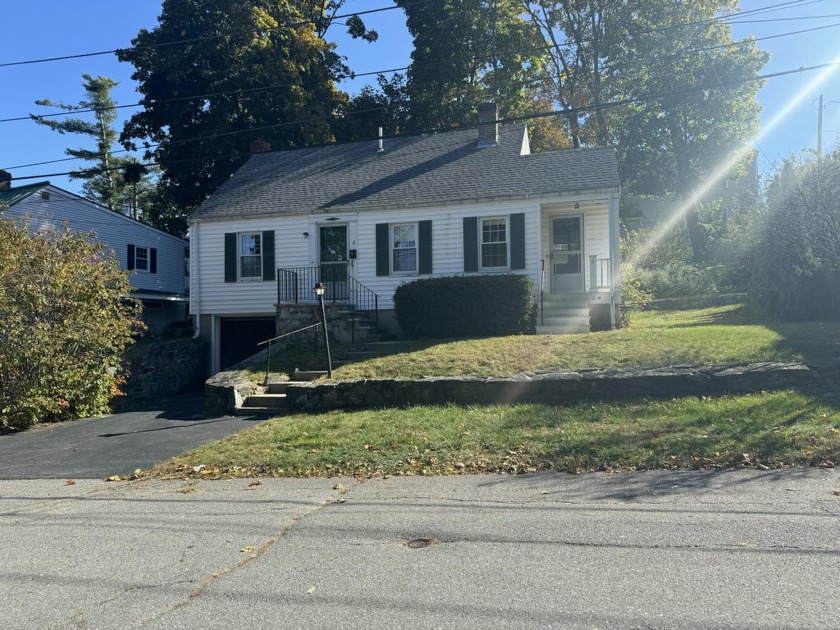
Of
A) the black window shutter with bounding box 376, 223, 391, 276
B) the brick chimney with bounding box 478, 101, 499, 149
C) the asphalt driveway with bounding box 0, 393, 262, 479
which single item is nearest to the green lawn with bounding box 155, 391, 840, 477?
the asphalt driveway with bounding box 0, 393, 262, 479

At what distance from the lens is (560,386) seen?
30.2 feet

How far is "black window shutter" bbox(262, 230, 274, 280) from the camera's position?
17781 mm

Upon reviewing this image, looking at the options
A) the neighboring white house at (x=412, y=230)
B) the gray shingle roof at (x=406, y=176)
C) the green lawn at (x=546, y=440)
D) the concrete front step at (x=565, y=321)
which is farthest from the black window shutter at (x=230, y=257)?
the green lawn at (x=546, y=440)

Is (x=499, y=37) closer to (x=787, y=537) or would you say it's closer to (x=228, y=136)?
(x=228, y=136)

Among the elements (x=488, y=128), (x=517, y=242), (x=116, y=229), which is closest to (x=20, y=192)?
(x=116, y=229)

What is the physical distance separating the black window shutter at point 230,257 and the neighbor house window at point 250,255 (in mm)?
175

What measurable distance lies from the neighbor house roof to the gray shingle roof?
9947mm

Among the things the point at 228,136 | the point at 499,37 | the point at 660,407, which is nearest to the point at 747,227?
the point at 499,37

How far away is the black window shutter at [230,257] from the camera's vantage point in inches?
714

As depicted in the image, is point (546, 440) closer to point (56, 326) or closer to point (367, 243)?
point (56, 326)

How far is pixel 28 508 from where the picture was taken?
6.09m

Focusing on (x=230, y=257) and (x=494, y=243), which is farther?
(x=230, y=257)

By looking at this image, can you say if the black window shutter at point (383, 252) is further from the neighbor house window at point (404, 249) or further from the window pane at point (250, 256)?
the window pane at point (250, 256)

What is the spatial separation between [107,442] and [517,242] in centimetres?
1054
